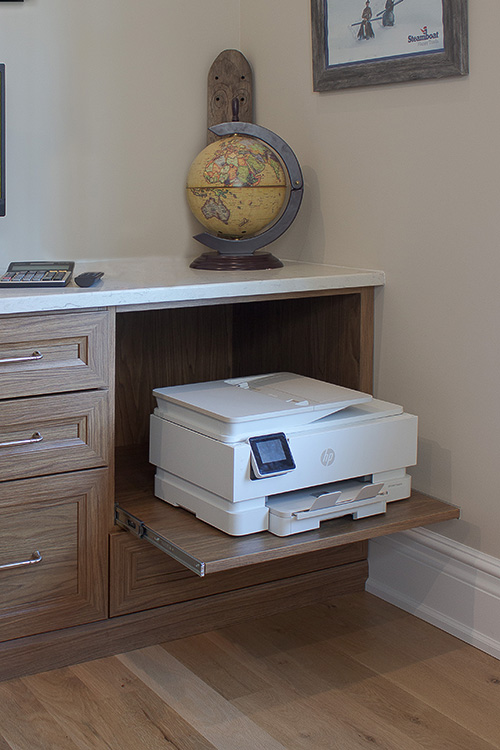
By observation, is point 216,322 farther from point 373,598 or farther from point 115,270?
point 373,598

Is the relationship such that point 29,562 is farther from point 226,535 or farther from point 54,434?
point 226,535

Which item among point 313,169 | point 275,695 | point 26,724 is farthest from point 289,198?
point 26,724

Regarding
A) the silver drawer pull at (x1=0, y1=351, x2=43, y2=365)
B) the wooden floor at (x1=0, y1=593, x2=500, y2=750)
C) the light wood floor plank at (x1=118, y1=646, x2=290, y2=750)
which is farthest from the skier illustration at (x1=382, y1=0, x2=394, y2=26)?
the light wood floor plank at (x1=118, y1=646, x2=290, y2=750)

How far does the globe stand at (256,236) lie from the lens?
2176 millimetres

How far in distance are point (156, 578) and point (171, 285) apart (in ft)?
2.15

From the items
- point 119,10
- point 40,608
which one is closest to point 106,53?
point 119,10

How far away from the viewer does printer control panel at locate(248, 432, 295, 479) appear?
1672 mm

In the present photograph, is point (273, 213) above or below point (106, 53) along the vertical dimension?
below

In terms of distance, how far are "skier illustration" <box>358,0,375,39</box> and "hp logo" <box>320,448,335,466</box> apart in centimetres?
99

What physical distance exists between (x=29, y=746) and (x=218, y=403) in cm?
74

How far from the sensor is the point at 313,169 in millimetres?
2281

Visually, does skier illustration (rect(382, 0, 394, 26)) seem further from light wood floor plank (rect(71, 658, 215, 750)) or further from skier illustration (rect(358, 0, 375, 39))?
light wood floor plank (rect(71, 658, 215, 750))

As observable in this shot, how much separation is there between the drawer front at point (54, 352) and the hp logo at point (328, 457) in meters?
0.48

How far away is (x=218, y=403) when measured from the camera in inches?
70.6
